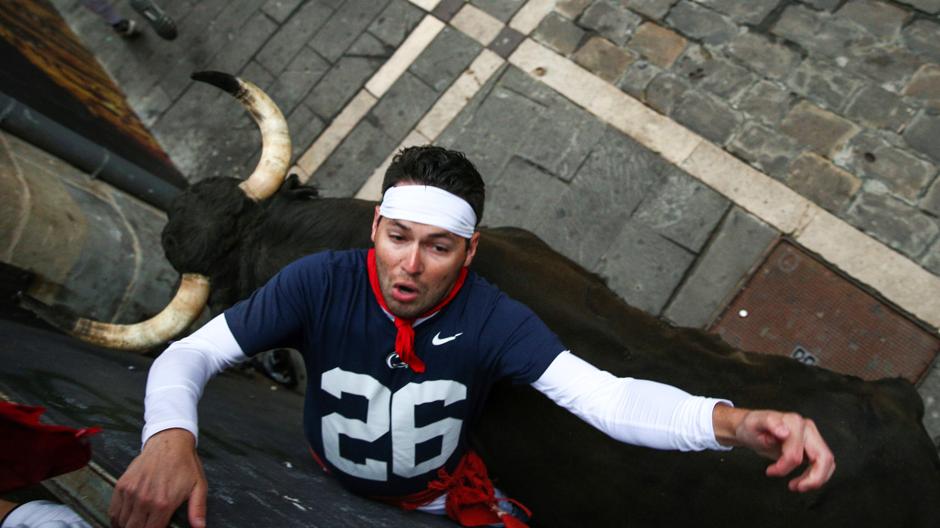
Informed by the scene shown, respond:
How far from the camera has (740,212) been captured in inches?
172

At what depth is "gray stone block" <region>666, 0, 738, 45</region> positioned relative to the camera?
4.86 meters

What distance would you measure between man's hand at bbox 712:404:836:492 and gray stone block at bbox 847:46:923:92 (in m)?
3.67

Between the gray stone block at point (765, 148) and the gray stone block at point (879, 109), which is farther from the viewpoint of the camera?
the gray stone block at point (765, 148)

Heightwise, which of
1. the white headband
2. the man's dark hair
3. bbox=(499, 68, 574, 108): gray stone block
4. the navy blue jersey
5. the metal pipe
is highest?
bbox=(499, 68, 574, 108): gray stone block

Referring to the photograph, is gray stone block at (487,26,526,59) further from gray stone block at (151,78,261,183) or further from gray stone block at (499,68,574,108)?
gray stone block at (151,78,261,183)

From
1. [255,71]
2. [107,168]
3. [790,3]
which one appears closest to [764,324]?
[790,3]

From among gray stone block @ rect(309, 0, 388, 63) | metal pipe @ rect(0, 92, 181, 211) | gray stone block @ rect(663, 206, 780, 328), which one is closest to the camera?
metal pipe @ rect(0, 92, 181, 211)

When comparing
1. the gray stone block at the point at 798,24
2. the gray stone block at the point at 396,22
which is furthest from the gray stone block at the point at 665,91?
the gray stone block at the point at 396,22

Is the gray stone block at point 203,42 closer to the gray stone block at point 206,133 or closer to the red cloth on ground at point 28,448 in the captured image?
the gray stone block at point 206,133

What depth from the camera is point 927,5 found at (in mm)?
4562

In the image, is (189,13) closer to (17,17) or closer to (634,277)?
(17,17)

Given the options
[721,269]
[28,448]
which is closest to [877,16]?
[721,269]

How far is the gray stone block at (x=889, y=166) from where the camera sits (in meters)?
4.14

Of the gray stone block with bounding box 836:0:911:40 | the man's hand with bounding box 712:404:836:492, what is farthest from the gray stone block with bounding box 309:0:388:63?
the man's hand with bounding box 712:404:836:492
